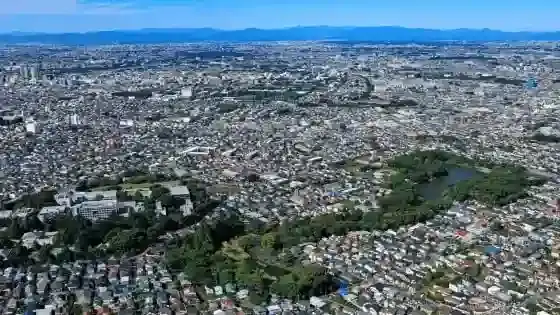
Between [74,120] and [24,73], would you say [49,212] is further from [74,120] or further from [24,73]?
[24,73]

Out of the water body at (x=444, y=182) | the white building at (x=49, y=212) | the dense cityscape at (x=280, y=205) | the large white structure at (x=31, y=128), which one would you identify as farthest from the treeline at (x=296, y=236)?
the large white structure at (x=31, y=128)

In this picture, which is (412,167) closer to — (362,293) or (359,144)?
(359,144)

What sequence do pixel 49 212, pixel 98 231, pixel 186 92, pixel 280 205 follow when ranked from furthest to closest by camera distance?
pixel 186 92 < pixel 280 205 < pixel 49 212 < pixel 98 231

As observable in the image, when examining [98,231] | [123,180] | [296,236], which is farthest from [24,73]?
[296,236]

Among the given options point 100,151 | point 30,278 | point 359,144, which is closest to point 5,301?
point 30,278

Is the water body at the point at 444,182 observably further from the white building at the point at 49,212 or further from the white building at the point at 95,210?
the white building at the point at 49,212

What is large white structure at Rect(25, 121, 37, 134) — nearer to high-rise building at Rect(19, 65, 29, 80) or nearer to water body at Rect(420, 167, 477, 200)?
water body at Rect(420, 167, 477, 200)

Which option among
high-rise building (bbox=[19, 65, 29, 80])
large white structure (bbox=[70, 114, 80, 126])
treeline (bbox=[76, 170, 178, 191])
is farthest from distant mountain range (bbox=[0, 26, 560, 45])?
treeline (bbox=[76, 170, 178, 191])
